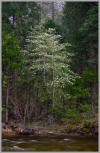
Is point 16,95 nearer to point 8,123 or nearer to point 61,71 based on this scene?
point 8,123

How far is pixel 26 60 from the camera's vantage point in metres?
12.4

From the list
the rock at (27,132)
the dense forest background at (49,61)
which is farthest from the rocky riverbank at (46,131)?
the dense forest background at (49,61)

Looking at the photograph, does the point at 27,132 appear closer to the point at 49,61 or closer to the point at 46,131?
the point at 46,131

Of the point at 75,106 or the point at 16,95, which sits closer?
the point at 75,106

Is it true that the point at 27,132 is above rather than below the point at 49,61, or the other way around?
below

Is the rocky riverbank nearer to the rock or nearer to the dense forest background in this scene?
the rock

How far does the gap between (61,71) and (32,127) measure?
355 centimetres

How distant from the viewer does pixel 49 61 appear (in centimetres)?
1152

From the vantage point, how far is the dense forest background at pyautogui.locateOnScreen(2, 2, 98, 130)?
38.6 ft

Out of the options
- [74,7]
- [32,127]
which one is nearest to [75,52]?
[74,7]

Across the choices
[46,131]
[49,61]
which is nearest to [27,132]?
[46,131]

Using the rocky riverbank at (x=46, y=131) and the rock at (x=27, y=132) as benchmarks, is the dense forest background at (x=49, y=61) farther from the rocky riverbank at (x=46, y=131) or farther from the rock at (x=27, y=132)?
the rock at (x=27, y=132)

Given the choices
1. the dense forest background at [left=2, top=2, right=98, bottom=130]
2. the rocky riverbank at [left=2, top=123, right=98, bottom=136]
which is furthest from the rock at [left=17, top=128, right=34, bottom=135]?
the dense forest background at [left=2, top=2, right=98, bottom=130]

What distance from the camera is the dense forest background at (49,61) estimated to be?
38.6ft
